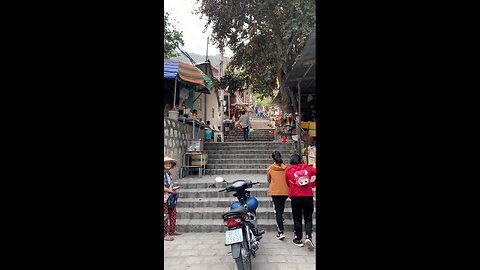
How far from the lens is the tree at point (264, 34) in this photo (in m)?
10.8

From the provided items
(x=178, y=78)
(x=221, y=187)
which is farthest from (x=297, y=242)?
(x=178, y=78)

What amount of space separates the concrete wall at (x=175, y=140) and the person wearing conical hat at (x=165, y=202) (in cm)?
233

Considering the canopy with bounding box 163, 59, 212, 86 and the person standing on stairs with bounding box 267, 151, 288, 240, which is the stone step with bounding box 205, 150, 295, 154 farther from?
the person standing on stairs with bounding box 267, 151, 288, 240

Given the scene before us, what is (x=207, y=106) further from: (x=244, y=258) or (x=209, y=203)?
(x=244, y=258)

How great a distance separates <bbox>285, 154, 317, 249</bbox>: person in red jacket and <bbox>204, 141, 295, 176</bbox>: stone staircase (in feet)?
13.6

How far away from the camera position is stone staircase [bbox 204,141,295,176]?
861 centimetres

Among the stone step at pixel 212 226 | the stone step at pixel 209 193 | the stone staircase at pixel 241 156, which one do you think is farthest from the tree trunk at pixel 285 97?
the stone step at pixel 212 226

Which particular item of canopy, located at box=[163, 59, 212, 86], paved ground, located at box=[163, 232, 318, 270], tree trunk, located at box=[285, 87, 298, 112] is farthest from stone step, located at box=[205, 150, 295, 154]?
paved ground, located at box=[163, 232, 318, 270]

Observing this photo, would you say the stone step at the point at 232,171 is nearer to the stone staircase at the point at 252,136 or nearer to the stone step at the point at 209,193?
the stone step at the point at 209,193

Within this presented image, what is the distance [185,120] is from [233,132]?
8.30 m
